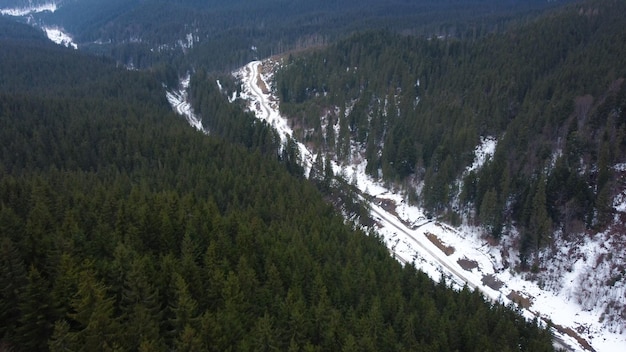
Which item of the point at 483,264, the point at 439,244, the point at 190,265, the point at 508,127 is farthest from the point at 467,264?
the point at 190,265

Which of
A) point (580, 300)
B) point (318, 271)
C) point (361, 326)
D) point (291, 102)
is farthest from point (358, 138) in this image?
point (361, 326)

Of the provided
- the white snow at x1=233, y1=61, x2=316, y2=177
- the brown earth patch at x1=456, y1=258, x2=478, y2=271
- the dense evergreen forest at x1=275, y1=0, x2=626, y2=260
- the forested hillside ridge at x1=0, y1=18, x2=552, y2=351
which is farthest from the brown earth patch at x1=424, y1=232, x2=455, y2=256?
the white snow at x1=233, y1=61, x2=316, y2=177

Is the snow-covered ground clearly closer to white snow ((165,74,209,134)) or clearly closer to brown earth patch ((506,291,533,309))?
brown earth patch ((506,291,533,309))

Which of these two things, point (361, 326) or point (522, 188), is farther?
point (522, 188)

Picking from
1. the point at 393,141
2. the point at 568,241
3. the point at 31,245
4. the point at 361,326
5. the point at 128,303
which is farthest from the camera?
the point at 393,141

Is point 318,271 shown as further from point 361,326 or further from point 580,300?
point 580,300

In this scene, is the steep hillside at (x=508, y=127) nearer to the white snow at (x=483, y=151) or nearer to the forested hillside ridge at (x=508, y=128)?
the forested hillside ridge at (x=508, y=128)
